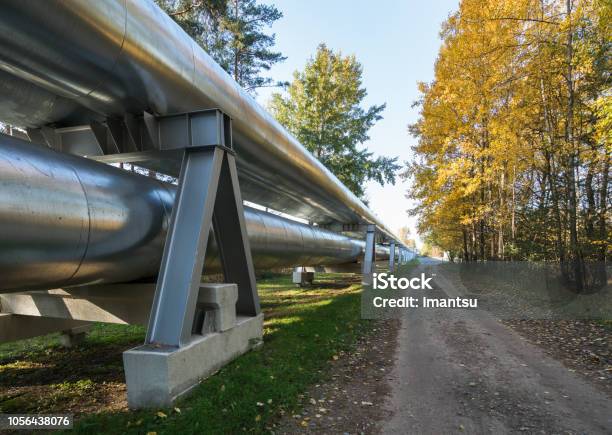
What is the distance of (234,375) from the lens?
4.32 meters

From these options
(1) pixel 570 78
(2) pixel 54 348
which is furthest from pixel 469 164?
(2) pixel 54 348

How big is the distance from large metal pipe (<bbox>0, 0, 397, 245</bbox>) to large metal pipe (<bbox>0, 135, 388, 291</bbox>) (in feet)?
2.43

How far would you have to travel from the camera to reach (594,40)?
938 cm

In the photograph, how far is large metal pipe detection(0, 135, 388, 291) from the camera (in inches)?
113

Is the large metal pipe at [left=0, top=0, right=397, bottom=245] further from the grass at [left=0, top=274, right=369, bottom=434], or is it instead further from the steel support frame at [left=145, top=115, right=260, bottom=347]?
the grass at [left=0, top=274, right=369, bottom=434]

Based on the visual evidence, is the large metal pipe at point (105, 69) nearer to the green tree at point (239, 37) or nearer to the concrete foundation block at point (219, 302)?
the concrete foundation block at point (219, 302)

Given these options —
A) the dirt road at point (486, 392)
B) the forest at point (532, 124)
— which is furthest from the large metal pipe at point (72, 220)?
the forest at point (532, 124)

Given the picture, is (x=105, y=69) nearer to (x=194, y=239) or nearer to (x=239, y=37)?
(x=194, y=239)

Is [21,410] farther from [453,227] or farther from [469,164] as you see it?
[453,227]

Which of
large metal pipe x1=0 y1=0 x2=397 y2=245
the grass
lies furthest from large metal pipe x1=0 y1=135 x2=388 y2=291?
the grass

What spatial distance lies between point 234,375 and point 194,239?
1.70 metres

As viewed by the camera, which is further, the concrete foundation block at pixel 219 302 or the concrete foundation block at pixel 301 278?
the concrete foundation block at pixel 301 278

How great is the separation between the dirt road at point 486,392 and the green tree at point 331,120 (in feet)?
59.4

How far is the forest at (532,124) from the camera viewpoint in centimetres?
970
